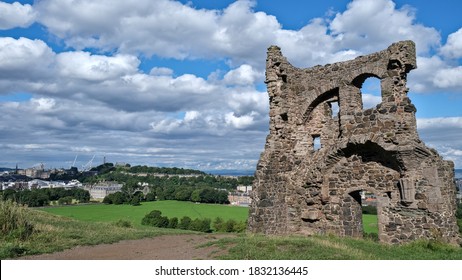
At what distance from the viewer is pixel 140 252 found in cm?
895

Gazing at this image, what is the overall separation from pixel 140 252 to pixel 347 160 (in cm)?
746

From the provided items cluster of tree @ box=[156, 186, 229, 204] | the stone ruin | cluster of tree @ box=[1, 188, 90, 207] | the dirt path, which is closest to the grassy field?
the dirt path

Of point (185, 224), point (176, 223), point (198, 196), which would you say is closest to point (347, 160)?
point (185, 224)

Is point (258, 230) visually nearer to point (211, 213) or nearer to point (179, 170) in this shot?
point (211, 213)

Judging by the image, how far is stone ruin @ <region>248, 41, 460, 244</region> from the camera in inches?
432

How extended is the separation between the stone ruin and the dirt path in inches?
161

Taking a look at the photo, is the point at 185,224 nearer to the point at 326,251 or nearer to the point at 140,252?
the point at 140,252

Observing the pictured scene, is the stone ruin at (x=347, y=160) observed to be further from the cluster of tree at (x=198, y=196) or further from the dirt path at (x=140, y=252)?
the cluster of tree at (x=198, y=196)

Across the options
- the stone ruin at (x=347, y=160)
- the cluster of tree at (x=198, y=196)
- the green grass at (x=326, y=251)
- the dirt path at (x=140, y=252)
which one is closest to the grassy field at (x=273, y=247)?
the green grass at (x=326, y=251)

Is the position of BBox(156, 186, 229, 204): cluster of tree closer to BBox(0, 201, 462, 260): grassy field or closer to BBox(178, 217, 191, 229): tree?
BBox(178, 217, 191, 229): tree

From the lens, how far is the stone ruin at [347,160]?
36.0ft

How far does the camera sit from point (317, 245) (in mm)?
8414

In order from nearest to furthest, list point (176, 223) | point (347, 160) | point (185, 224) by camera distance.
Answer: point (347, 160) < point (185, 224) < point (176, 223)

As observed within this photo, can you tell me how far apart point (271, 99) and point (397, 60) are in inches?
192
